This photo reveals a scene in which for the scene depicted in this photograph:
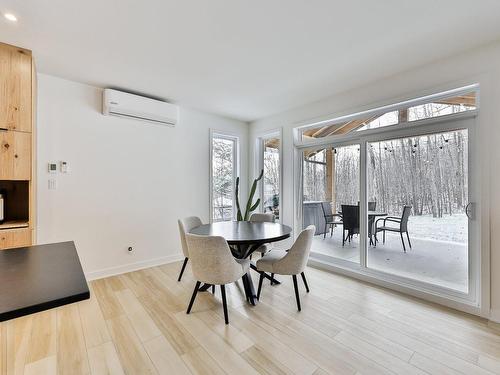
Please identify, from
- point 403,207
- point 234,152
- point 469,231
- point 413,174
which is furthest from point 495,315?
point 234,152

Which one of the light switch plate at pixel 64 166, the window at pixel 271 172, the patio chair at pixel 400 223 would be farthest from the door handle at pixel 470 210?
the light switch plate at pixel 64 166

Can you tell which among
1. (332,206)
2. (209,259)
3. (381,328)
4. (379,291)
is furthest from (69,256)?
(332,206)

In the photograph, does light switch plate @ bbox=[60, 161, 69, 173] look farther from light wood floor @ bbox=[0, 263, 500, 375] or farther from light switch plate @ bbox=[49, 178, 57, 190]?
light wood floor @ bbox=[0, 263, 500, 375]

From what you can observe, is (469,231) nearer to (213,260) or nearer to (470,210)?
(470,210)

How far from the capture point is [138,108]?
3.41m

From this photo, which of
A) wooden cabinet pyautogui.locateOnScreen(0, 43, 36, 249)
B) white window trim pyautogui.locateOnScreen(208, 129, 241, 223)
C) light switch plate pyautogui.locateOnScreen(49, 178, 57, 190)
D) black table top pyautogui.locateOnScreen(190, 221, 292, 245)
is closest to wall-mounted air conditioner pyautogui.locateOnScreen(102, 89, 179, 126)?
white window trim pyautogui.locateOnScreen(208, 129, 241, 223)

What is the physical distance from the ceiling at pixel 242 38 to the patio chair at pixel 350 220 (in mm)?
1656

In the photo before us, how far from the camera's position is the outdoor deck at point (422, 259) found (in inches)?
101

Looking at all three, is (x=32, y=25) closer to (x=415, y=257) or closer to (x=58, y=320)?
(x=58, y=320)

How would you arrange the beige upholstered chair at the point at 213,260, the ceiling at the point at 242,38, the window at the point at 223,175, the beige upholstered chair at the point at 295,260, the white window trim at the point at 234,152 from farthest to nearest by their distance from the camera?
the window at the point at 223,175 < the white window trim at the point at 234,152 < the beige upholstered chair at the point at 295,260 < the beige upholstered chair at the point at 213,260 < the ceiling at the point at 242,38

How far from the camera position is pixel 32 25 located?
78.9 inches

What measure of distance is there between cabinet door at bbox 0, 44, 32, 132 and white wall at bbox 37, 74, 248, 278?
69 cm

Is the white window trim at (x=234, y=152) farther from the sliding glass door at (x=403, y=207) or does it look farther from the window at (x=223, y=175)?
the sliding glass door at (x=403, y=207)

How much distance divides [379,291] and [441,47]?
2624 millimetres
